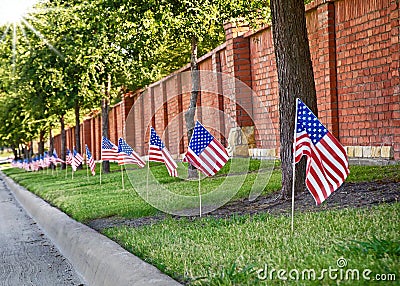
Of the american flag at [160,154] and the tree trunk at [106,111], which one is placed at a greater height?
the tree trunk at [106,111]

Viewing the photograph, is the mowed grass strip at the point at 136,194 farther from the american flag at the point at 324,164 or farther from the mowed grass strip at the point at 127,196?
the american flag at the point at 324,164

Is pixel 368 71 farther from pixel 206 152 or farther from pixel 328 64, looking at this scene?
pixel 206 152

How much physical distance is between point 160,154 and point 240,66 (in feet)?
29.9

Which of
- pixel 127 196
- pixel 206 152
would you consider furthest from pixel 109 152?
pixel 206 152

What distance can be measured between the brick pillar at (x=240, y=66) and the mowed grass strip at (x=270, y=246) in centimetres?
1244

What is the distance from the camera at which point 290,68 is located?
37.5 feet

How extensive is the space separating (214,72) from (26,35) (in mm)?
13663

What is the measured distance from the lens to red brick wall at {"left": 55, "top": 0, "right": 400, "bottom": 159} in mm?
14383

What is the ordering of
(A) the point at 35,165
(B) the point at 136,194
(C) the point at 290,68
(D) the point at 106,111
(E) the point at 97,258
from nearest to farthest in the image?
(E) the point at 97,258
(C) the point at 290,68
(B) the point at 136,194
(D) the point at 106,111
(A) the point at 35,165

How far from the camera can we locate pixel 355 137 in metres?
15.7

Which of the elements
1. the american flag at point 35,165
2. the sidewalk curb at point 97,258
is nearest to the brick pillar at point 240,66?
the sidewalk curb at point 97,258

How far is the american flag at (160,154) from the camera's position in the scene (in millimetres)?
13343

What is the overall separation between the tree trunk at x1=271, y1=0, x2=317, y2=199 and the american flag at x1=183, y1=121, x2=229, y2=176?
102 centimetres

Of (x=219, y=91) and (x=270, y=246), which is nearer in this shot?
(x=270, y=246)
